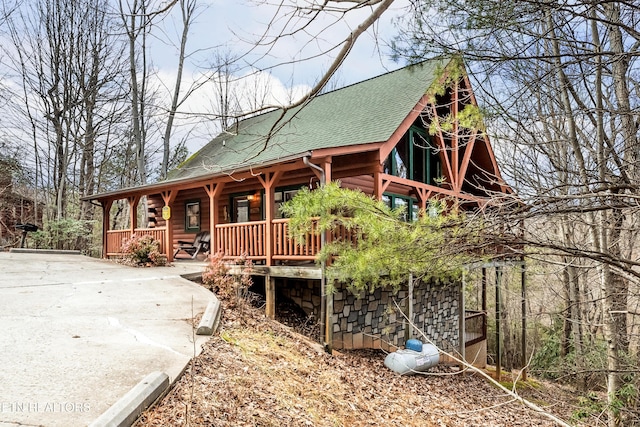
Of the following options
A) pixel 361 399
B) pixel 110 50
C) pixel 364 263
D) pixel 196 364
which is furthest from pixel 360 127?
pixel 110 50

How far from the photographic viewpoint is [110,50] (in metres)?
19.6

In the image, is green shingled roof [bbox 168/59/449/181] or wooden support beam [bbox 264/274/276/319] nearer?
wooden support beam [bbox 264/274/276/319]

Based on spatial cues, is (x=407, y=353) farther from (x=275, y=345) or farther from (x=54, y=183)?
(x=54, y=183)

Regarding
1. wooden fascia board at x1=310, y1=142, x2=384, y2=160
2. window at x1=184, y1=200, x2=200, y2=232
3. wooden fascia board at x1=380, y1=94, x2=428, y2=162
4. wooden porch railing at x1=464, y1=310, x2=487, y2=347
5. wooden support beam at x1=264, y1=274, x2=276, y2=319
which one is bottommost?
wooden porch railing at x1=464, y1=310, x2=487, y2=347

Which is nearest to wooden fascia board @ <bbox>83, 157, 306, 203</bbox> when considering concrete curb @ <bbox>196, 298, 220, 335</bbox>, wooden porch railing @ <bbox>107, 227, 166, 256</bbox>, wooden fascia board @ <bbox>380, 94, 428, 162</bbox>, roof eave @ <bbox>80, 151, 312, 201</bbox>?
roof eave @ <bbox>80, 151, 312, 201</bbox>

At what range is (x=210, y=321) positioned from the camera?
530 centimetres

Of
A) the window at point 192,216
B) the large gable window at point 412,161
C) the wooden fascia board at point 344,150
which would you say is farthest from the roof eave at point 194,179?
the large gable window at point 412,161

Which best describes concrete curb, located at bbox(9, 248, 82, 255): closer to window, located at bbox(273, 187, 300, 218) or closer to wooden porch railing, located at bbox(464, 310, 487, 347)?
window, located at bbox(273, 187, 300, 218)

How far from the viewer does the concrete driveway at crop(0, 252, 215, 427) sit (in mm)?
2883

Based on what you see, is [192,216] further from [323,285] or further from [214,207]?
[323,285]

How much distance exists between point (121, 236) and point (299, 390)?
11.4 metres

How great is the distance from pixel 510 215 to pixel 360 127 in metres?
6.93

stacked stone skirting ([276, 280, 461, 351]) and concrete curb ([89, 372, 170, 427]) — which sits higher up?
concrete curb ([89, 372, 170, 427])

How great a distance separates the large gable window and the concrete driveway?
6.45 meters
